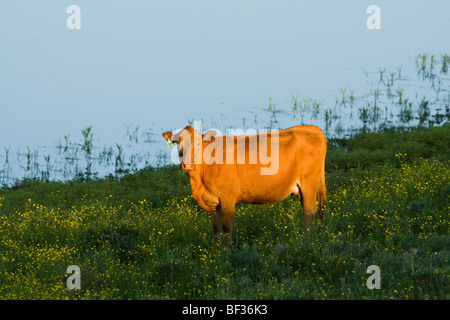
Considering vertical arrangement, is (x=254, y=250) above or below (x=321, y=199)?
below

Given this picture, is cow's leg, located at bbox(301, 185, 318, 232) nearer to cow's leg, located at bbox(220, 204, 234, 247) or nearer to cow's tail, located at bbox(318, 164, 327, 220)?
cow's tail, located at bbox(318, 164, 327, 220)

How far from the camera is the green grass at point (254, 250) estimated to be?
789cm

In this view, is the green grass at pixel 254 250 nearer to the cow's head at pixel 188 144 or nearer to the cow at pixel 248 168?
the cow at pixel 248 168

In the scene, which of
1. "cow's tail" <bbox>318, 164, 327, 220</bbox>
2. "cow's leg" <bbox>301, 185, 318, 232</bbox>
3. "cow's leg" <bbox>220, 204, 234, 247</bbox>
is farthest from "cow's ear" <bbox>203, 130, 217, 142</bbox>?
"cow's tail" <bbox>318, 164, 327, 220</bbox>

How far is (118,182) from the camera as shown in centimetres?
1577

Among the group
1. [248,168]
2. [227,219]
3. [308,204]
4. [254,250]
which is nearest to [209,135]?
[248,168]

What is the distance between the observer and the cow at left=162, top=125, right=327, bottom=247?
30.1 ft

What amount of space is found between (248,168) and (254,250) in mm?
1267

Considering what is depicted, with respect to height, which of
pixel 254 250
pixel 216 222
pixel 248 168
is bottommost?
pixel 254 250

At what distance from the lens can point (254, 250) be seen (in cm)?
887

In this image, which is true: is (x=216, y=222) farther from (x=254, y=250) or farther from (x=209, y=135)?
(x=209, y=135)
